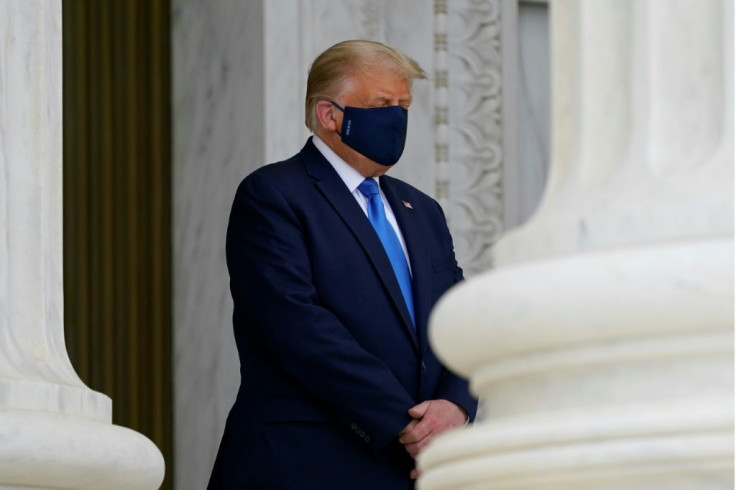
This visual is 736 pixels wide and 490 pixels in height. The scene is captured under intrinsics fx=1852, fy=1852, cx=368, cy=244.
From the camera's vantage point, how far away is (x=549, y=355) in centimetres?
251

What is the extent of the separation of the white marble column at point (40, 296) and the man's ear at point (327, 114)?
0.78 m

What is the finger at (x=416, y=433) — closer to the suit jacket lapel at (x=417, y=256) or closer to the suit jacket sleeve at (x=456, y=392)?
the suit jacket sleeve at (x=456, y=392)

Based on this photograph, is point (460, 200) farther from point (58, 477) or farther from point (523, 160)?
point (58, 477)

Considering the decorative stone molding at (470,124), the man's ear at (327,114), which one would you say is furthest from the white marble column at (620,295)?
the decorative stone molding at (470,124)

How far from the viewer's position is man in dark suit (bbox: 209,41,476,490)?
14.8 feet

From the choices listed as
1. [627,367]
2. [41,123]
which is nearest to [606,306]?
[627,367]

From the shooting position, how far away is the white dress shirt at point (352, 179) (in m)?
4.88

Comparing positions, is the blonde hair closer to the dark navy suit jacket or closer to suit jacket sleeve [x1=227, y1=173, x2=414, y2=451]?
the dark navy suit jacket

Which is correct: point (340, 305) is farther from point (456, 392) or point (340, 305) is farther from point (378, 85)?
point (378, 85)

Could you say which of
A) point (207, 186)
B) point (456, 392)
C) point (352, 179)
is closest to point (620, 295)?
point (456, 392)

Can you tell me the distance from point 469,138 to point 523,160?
1.02 feet

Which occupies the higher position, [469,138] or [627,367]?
[469,138]

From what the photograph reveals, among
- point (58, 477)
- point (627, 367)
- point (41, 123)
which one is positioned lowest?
point (58, 477)

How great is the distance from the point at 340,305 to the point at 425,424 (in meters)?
0.39
